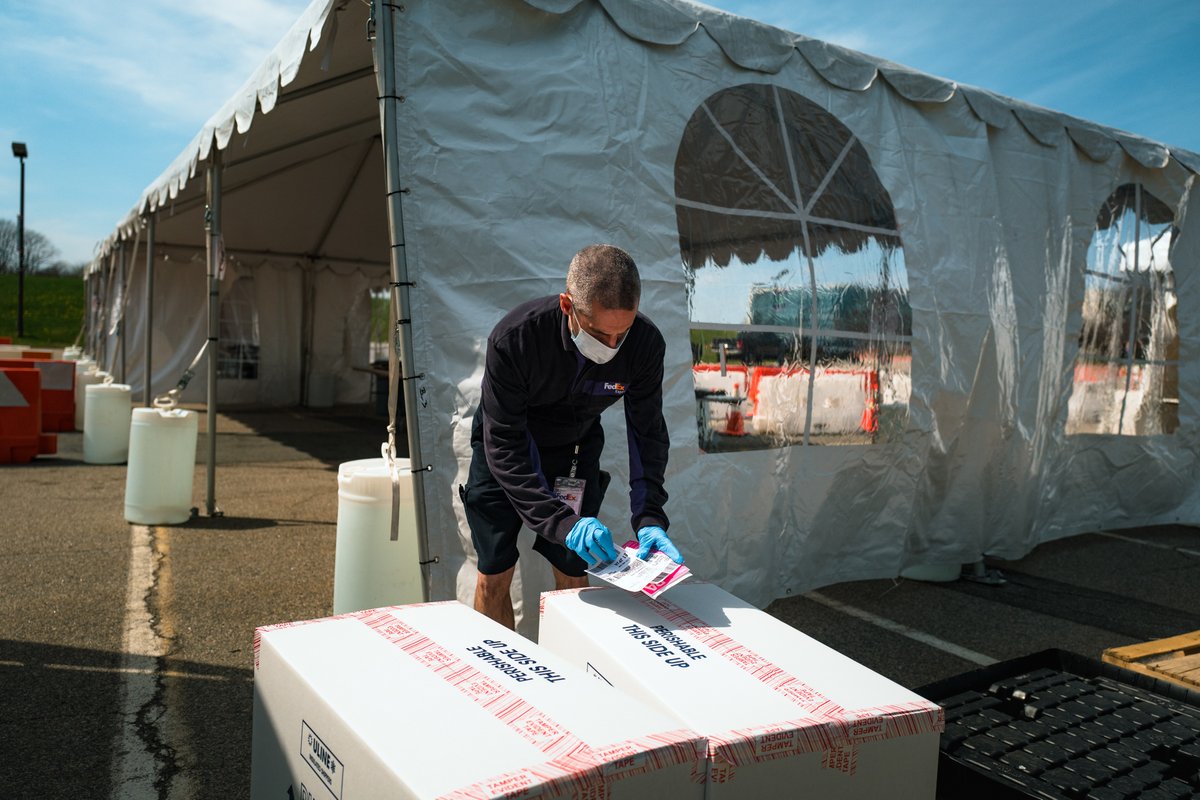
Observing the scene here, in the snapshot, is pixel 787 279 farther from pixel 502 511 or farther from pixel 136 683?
pixel 136 683

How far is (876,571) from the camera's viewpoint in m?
5.01

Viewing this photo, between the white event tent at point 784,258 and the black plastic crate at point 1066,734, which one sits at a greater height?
the white event tent at point 784,258

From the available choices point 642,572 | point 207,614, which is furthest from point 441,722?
point 207,614

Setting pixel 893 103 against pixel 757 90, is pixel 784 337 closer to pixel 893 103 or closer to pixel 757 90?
pixel 757 90

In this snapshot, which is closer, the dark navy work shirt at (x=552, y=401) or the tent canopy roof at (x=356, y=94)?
the dark navy work shirt at (x=552, y=401)

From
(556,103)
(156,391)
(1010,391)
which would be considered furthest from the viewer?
(156,391)

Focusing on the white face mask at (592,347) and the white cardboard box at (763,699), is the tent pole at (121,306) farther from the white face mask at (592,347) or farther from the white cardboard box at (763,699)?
the white cardboard box at (763,699)

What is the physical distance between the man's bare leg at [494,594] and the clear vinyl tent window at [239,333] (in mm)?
12547

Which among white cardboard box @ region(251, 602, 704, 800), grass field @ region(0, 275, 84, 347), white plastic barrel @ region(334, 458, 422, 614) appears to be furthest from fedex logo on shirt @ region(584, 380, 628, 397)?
grass field @ region(0, 275, 84, 347)

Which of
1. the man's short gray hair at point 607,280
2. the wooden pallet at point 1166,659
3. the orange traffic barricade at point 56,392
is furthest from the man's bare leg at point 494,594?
Answer: the orange traffic barricade at point 56,392

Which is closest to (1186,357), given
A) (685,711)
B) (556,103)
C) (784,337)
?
(784,337)

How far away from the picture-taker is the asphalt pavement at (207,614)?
2.84 metres

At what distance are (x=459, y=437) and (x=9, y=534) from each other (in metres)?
3.92

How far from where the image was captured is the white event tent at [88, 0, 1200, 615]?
3.51 m
